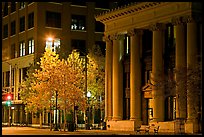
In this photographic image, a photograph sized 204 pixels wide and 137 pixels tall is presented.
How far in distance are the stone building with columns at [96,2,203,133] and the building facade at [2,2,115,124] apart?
2296cm

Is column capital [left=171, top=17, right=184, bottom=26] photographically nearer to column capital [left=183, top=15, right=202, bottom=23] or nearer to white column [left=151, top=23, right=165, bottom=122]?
column capital [left=183, top=15, right=202, bottom=23]

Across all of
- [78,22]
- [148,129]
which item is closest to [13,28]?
[78,22]

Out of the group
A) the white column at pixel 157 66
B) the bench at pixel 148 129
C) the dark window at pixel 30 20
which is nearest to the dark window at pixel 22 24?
the dark window at pixel 30 20

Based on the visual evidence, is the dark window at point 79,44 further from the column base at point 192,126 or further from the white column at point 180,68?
the column base at point 192,126

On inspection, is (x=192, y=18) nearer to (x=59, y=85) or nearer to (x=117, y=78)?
(x=117, y=78)

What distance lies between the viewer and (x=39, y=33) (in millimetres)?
85375

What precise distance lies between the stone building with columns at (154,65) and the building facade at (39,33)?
23.0 meters

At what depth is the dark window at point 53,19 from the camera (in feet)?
285

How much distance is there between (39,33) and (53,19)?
4160 mm

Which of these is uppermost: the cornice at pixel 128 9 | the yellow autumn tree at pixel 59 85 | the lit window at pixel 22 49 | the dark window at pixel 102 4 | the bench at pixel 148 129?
the dark window at pixel 102 4

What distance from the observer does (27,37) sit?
89.1m

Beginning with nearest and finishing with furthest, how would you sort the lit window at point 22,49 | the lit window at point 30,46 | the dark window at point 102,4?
the lit window at point 30,46, the lit window at point 22,49, the dark window at point 102,4

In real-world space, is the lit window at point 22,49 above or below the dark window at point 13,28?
below

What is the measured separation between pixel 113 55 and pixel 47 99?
9.99 meters
